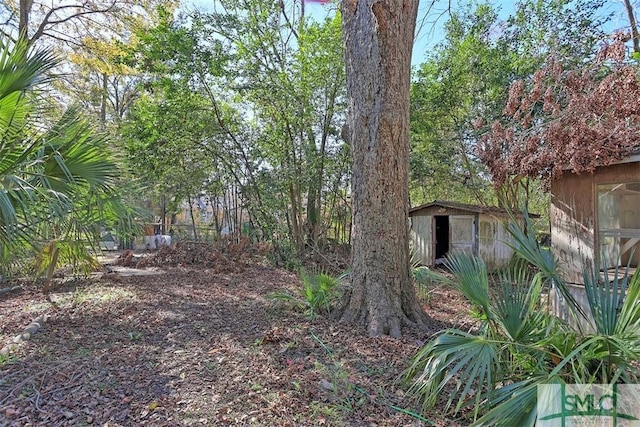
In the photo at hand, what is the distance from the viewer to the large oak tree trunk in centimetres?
370

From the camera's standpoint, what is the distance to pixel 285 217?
927 centimetres

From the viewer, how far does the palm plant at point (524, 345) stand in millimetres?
1825

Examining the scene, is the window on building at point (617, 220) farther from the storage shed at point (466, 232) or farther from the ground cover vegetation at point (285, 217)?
the storage shed at point (466, 232)

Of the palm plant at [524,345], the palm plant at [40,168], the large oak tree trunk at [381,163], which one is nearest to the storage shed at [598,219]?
the large oak tree trunk at [381,163]

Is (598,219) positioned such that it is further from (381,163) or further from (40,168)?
(40,168)

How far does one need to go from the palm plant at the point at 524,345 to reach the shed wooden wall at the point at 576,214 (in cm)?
311

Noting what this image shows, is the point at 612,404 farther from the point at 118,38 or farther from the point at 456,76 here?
the point at 118,38

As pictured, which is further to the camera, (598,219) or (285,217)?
(285,217)

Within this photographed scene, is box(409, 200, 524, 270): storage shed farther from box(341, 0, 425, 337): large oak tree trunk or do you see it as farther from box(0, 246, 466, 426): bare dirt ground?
box(341, 0, 425, 337): large oak tree trunk

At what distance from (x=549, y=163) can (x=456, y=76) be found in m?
5.03

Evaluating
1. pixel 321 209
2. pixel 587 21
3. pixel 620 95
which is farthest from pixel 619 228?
pixel 321 209

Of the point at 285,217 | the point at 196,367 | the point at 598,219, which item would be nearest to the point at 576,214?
the point at 598,219

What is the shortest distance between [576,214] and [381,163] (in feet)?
10.4

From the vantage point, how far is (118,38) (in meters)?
10.3
